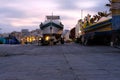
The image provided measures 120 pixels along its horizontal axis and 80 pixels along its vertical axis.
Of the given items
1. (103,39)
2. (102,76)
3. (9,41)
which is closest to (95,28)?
(103,39)

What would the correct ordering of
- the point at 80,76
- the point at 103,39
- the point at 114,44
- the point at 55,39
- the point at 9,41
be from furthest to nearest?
the point at 9,41
the point at 55,39
the point at 103,39
the point at 114,44
the point at 80,76

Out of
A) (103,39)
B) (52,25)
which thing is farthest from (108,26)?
(52,25)

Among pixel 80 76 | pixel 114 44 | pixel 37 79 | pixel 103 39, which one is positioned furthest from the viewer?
pixel 103 39

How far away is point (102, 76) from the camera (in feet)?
40.7

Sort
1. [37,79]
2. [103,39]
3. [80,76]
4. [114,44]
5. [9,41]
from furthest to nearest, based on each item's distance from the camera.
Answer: [9,41] < [103,39] < [114,44] < [80,76] < [37,79]

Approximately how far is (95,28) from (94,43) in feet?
7.53

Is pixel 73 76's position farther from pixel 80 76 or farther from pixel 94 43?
pixel 94 43

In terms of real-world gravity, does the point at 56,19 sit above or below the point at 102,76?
above

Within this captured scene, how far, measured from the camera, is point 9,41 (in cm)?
7700

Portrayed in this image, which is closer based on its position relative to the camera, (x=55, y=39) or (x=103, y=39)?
(x=103, y=39)

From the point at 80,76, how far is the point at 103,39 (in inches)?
1495

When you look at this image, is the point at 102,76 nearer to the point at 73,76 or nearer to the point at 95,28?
the point at 73,76

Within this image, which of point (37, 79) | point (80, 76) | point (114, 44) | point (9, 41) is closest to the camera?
point (37, 79)

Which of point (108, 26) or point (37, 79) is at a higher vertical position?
point (108, 26)
